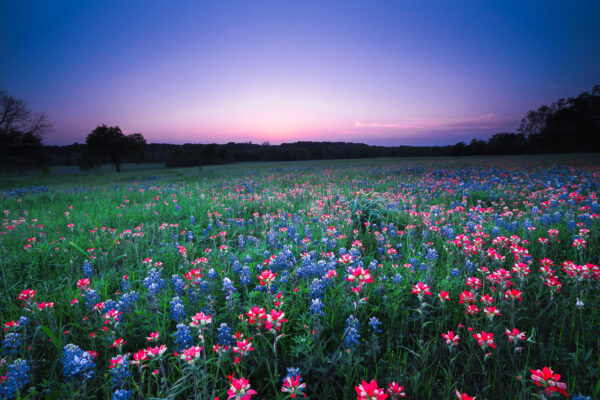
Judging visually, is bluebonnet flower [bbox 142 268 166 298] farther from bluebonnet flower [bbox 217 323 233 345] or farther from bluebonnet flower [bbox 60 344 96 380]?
bluebonnet flower [bbox 217 323 233 345]

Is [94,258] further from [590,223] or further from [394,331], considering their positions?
[590,223]

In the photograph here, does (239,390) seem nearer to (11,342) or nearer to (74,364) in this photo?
(74,364)

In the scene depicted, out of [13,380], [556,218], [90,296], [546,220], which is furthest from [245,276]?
[556,218]

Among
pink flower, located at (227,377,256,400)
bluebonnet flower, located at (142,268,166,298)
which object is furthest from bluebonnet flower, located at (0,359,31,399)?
pink flower, located at (227,377,256,400)

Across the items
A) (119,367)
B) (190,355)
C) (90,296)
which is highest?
(190,355)

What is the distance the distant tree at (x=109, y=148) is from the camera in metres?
50.8

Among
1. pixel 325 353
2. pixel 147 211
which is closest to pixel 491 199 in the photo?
pixel 325 353

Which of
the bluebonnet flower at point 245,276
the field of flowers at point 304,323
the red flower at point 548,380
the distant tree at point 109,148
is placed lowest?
the field of flowers at point 304,323

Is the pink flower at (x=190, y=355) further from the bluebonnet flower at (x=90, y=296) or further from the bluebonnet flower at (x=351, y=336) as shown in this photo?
the bluebonnet flower at (x=90, y=296)

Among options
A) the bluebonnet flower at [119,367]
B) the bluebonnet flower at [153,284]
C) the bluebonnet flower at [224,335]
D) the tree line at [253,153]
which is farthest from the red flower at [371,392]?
the tree line at [253,153]

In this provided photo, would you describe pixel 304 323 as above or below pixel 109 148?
below

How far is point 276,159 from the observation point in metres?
68.0

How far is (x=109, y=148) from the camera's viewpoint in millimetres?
51969

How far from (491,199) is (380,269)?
636cm
